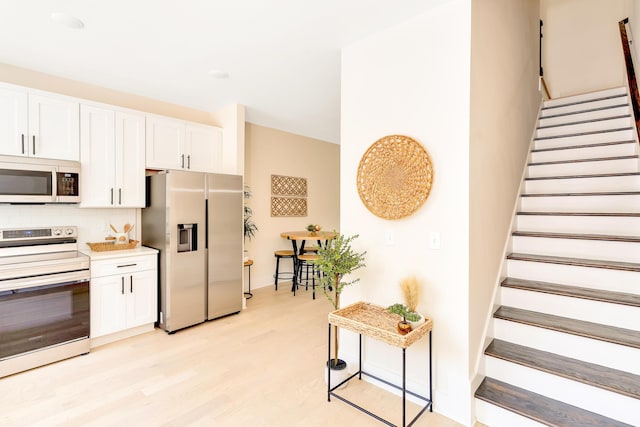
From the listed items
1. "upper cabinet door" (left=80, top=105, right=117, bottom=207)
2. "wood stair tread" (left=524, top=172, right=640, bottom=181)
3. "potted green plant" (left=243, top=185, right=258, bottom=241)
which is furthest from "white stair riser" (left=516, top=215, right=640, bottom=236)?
"upper cabinet door" (left=80, top=105, right=117, bottom=207)

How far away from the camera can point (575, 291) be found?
2.33 meters

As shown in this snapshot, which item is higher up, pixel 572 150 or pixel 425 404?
pixel 572 150

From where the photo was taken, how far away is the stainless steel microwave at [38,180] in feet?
9.19

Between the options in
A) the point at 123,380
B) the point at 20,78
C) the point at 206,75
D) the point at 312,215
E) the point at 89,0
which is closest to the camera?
the point at 89,0

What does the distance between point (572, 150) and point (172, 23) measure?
4.20 metres

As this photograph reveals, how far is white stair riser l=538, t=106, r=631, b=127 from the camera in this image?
3.72 m

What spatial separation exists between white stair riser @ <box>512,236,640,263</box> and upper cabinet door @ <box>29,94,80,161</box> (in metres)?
4.48

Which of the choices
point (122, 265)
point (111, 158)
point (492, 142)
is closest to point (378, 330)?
point (492, 142)

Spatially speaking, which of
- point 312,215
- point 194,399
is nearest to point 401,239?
point 194,399

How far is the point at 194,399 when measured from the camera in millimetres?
2312

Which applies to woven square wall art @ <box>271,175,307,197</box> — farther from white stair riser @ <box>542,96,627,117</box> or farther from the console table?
white stair riser @ <box>542,96,627,117</box>

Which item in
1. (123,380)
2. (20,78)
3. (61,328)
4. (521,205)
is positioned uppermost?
(20,78)

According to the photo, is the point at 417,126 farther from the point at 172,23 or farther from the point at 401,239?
the point at 172,23

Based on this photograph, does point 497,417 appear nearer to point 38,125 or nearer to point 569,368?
point 569,368
